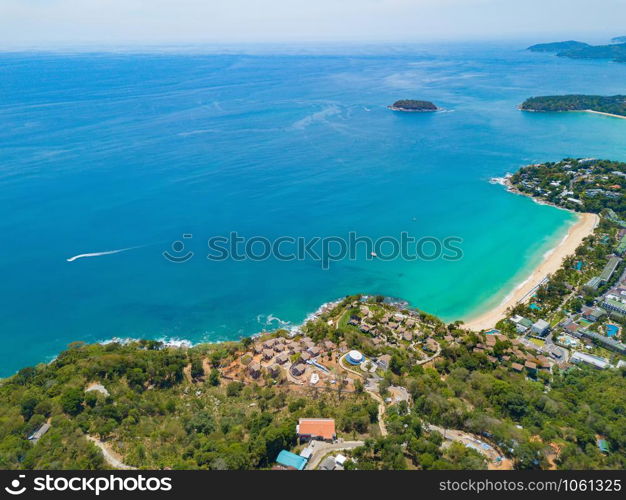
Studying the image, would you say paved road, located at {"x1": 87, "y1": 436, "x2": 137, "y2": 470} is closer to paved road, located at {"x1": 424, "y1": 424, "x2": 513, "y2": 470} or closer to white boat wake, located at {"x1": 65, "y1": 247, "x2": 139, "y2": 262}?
paved road, located at {"x1": 424, "y1": 424, "x2": 513, "y2": 470}

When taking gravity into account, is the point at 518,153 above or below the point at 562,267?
above

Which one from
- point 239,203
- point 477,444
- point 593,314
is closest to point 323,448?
point 477,444

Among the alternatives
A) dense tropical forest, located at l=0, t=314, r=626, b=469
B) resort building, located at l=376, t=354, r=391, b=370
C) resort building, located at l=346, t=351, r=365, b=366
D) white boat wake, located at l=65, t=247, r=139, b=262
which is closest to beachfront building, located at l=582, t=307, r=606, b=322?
dense tropical forest, located at l=0, t=314, r=626, b=469

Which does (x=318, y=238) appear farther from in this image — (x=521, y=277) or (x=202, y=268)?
(x=521, y=277)

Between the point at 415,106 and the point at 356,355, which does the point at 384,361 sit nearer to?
the point at 356,355

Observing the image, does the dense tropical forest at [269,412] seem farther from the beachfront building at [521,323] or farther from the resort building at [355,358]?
the beachfront building at [521,323]

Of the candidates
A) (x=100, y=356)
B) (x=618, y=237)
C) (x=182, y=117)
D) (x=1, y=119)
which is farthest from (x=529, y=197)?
(x=1, y=119)
